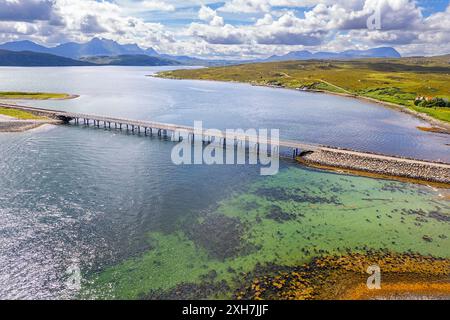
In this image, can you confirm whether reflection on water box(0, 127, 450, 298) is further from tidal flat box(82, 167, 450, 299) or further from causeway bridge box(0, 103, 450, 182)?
causeway bridge box(0, 103, 450, 182)

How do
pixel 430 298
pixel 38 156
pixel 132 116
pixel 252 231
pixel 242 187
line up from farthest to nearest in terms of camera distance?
pixel 132 116, pixel 38 156, pixel 242 187, pixel 252 231, pixel 430 298

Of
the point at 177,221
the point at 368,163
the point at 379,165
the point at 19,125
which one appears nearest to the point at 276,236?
the point at 177,221

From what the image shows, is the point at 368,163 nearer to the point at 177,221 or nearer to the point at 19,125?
the point at 177,221

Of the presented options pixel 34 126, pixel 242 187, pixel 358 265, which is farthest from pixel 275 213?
pixel 34 126

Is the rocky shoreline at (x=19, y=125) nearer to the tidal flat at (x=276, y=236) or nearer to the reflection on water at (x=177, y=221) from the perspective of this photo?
the reflection on water at (x=177, y=221)

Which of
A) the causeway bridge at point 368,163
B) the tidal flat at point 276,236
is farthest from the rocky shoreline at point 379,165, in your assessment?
the tidal flat at point 276,236
